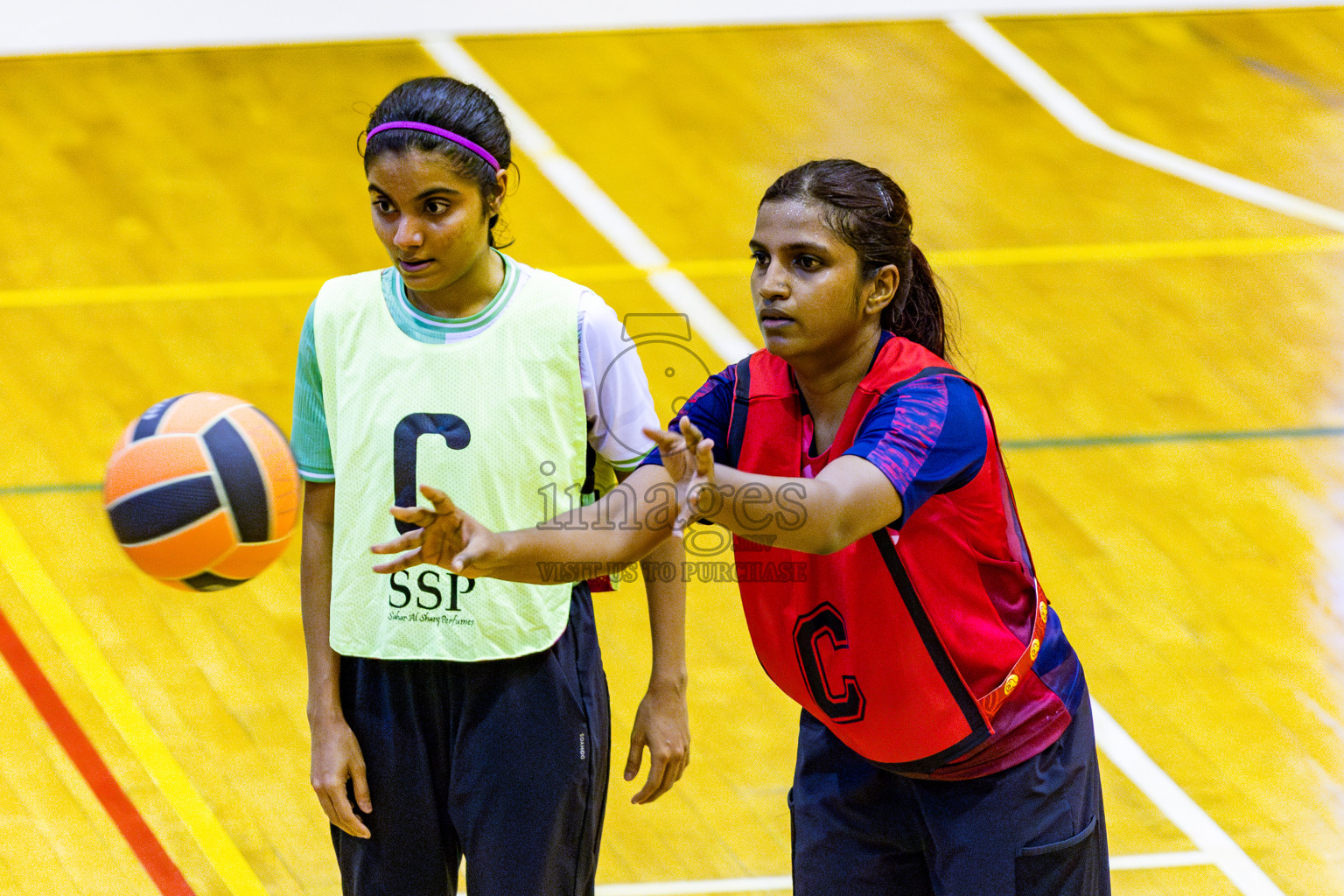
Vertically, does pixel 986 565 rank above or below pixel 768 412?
below

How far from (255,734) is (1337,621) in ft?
10.7

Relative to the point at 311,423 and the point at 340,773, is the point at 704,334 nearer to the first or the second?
the point at 311,423

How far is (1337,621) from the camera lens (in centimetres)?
499

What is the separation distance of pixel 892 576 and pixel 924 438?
0.79 feet

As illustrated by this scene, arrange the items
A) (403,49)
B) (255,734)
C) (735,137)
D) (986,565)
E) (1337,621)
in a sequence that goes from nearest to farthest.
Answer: (986,565) < (255,734) < (1337,621) < (735,137) < (403,49)

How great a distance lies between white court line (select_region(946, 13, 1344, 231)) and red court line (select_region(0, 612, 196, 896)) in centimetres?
605

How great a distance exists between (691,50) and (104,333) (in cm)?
417

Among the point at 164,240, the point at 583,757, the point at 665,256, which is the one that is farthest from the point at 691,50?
the point at 583,757

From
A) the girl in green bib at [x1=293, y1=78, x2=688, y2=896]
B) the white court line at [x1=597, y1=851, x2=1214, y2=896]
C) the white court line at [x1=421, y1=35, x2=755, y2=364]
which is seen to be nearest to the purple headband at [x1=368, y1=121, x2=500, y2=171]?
the girl in green bib at [x1=293, y1=78, x2=688, y2=896]

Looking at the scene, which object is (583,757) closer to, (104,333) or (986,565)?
(986,565)

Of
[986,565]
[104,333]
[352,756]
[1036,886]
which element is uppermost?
[104,333]

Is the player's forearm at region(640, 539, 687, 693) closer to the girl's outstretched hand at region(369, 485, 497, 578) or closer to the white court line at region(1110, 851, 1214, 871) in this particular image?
the girl's outstretched hand at region(369, 485, 497, 578)

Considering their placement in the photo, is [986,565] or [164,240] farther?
[164,240]

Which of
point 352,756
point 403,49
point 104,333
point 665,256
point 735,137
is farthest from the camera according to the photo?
point 403,49
